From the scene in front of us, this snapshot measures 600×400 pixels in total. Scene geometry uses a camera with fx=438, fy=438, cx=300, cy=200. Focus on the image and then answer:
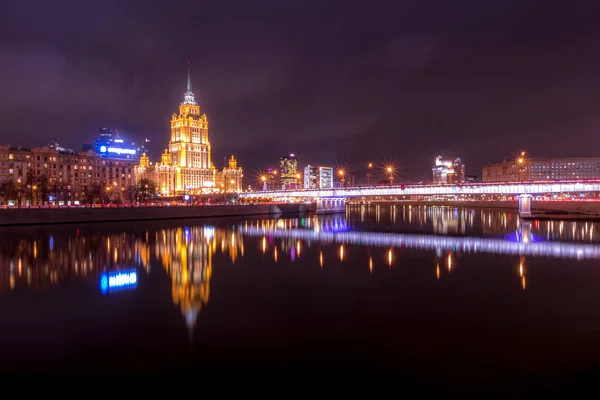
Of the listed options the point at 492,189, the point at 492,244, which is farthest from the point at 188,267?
the point at 492,189

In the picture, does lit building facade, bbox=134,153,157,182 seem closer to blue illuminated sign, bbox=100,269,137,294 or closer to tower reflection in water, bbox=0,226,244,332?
tower reflection in water, bbox=0,226,244,332

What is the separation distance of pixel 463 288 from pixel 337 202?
88961 mm

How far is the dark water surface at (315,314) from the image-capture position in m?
11.6

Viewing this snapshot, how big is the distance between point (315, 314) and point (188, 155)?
161389 mm

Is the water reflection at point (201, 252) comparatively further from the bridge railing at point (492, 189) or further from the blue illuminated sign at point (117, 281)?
the bridge railing at point (492, 189)

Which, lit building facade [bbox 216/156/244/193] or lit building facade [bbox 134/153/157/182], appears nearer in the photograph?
lit building facade [bbox 134/153/157/182]

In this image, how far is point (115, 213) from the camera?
67250mm

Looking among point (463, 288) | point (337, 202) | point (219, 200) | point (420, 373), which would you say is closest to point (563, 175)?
point (337, 202)

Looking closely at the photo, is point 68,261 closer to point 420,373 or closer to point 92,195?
point 420,373

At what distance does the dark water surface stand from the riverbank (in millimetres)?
28741

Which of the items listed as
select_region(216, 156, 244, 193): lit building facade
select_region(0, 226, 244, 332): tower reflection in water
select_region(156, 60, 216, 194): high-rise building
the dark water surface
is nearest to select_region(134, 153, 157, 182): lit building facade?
select_region(156, 60, 216, 194): high-rise building

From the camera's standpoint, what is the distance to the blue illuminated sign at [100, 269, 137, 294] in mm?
20645

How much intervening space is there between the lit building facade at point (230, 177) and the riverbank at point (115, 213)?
84082 mm

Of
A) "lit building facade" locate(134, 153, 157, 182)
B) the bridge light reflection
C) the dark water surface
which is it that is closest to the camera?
the dark water surface
